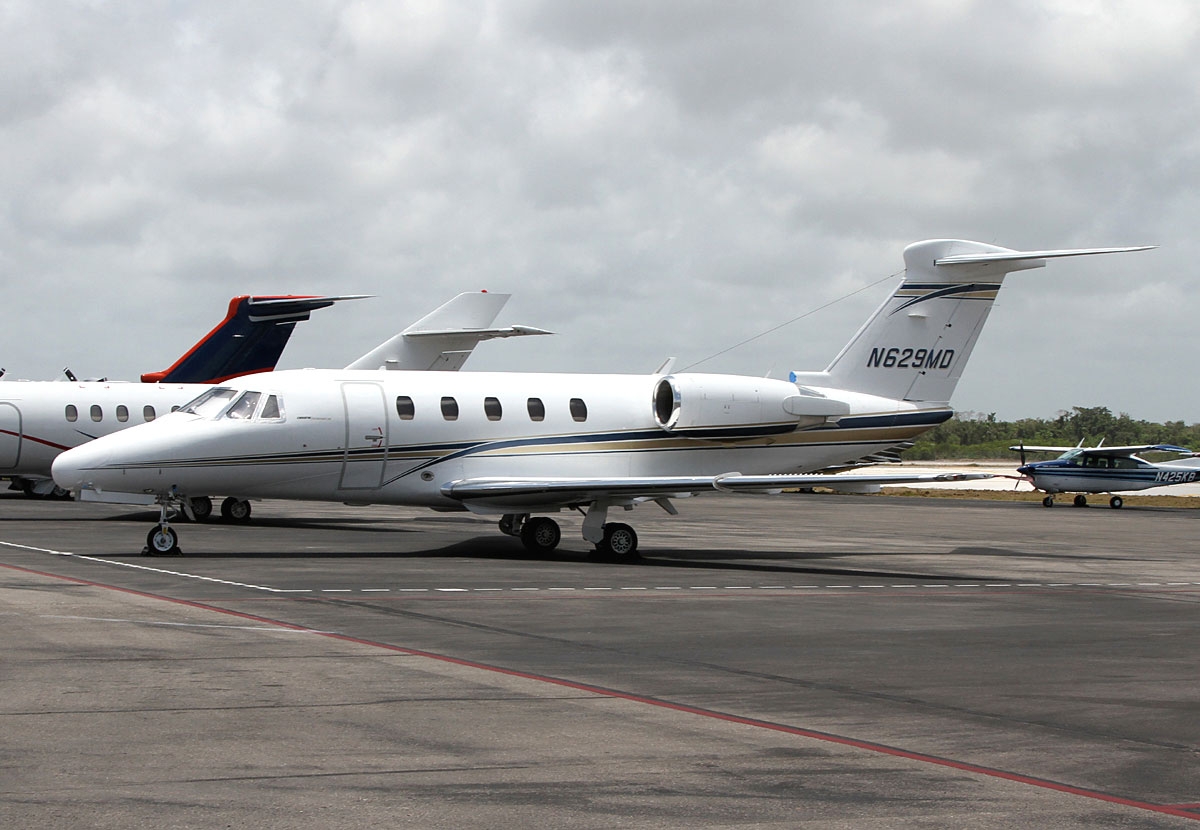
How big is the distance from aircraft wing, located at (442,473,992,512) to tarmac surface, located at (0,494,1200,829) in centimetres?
137

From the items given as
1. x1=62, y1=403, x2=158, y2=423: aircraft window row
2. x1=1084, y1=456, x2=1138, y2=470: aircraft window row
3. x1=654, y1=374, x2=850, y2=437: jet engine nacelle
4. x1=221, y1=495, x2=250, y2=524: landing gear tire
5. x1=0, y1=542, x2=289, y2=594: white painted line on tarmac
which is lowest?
x1=0, y1=542, x2=289, y2=594: white painted line on tarmac

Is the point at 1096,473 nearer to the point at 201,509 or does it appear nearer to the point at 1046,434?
the point at 201,509

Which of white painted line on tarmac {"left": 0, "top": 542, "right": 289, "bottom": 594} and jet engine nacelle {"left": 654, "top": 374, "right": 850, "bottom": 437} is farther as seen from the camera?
jet engine nacelle {"left": 654, "top": 374, "right": 850, "bottom": 437}

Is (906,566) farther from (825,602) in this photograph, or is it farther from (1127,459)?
(1127,459)

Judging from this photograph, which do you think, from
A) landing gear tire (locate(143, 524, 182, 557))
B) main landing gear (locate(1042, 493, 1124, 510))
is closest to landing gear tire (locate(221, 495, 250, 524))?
landing gear tire (locate(143, 524, 182, 557))

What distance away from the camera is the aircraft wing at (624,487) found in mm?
20531

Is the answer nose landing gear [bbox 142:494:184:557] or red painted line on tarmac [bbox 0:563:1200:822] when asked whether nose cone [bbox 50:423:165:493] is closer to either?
nose landing gear [bbox 142:494:184:557]

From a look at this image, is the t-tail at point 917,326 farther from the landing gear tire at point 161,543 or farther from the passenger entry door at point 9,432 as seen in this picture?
the passenger entry door at point 9,432

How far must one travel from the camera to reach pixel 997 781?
7051mm

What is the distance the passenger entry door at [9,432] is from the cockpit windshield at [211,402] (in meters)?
12.1

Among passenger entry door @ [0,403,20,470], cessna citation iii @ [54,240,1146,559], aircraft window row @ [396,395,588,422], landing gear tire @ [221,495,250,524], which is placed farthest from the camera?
passenger entry door @ [0,403,20,470]

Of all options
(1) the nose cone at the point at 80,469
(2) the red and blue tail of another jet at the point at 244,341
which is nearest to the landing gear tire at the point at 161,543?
(1) the nose cone at the point at 80,469

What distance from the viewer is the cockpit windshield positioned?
21531 mm

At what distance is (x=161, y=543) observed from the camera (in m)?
20.0
